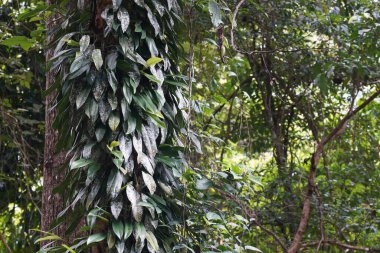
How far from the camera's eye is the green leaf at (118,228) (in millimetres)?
A: 2035

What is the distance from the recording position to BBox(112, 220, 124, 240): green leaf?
6.68 ft

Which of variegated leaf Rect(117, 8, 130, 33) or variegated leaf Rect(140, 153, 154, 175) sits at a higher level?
variegated leaf Rect(117, 8, 130, 33)

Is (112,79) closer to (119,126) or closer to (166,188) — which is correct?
(119,126)

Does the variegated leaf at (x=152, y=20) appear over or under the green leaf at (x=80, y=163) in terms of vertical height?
over

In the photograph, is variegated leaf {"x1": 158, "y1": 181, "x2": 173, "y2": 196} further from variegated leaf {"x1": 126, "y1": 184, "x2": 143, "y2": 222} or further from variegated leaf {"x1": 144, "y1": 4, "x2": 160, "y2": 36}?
variegated leaf {"x1": 144, "y1": 4, "x2": 160, "y2": 36}

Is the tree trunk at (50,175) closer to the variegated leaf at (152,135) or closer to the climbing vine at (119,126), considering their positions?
the climbing vine at (119,126)

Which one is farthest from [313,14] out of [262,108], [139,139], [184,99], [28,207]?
[28,207]

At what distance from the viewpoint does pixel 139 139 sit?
2.17 meters

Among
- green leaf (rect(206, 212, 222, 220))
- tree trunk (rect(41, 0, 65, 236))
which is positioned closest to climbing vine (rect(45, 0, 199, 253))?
green leaf (rect(206, 212, 222, 220))

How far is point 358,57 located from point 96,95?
7.05ft

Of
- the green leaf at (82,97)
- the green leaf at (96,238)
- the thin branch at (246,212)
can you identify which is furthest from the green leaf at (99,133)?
the thin branch at (246,212)

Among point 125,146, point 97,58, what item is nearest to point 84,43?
point 97,58

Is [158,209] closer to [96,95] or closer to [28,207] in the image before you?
[96,95]

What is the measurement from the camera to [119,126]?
2162 millimetres
